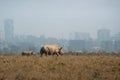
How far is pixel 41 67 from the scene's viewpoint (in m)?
27.4

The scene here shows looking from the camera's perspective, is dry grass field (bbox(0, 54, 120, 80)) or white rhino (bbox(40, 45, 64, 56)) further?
white rhino (bbox(40, 45, 64, 56))

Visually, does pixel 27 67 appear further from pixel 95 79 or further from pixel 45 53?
pixel 45 53

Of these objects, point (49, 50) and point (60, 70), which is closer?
point (60, 70)

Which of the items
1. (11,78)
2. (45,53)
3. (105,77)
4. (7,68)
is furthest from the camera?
(45,53)

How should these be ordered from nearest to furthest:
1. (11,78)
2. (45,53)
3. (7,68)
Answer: (11,78)
(7,68)
(45,53)

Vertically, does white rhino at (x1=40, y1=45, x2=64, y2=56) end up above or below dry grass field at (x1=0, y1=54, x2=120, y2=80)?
above

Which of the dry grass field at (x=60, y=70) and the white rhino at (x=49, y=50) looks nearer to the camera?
the dry grass field at (x=60, y=70)

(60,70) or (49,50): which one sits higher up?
(49,50)

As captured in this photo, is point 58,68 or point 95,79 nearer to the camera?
point 95,79

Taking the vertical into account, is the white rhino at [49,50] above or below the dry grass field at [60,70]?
above

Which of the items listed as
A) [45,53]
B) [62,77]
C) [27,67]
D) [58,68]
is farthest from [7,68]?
[45,53]

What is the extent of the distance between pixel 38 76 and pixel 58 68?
5.62m

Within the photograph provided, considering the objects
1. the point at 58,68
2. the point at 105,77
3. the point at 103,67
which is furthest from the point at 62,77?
the point at 103,67

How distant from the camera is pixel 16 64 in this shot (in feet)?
94.9
